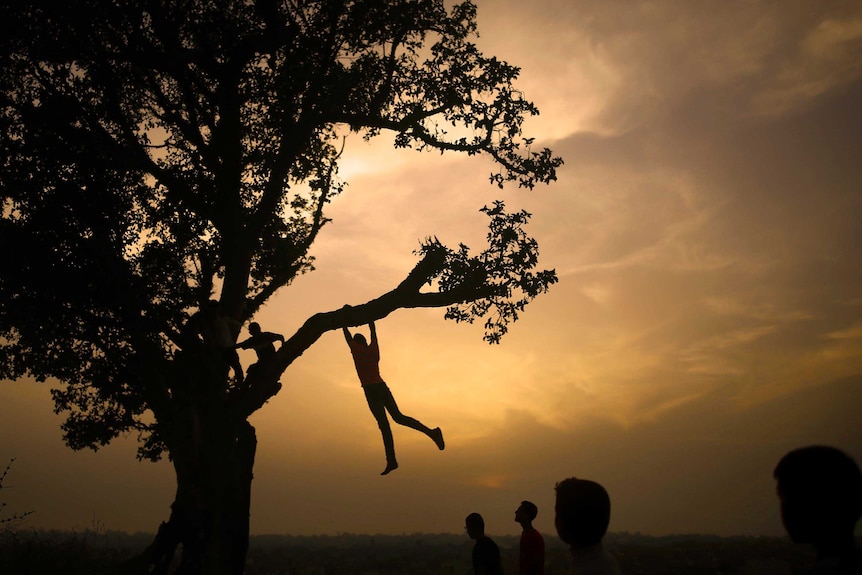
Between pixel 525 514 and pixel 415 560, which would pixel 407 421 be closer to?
pixel 525 514

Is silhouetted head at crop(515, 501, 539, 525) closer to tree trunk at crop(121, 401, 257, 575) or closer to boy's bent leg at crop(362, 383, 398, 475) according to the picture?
boy's bent leg at crop(362, 383, 398, 475)

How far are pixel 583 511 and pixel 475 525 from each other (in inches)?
209

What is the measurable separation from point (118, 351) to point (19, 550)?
5.01 meters

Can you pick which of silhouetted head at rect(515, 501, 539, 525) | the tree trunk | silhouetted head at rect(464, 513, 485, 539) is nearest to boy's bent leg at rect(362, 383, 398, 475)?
the tree trunk

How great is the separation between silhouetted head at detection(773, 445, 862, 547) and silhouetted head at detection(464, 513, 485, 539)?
6788 millimetres

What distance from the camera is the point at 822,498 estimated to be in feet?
10.5

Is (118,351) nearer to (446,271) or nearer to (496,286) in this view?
(446,271)

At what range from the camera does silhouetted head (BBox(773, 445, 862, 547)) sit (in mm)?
3186

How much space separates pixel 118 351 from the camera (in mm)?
15578

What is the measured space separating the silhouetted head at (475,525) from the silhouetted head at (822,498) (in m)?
6.79

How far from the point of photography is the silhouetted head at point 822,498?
319 centimetres

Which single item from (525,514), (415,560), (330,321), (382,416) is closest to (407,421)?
(382,416)

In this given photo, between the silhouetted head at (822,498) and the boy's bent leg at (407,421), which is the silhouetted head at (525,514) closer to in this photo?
the boy's bent leg at (407,421)

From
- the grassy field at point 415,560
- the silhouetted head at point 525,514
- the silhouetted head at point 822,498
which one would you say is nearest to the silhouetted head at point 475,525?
the silhouetted head at point 525,514
